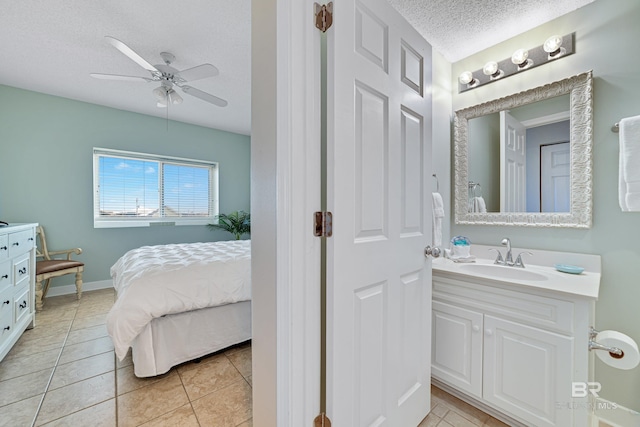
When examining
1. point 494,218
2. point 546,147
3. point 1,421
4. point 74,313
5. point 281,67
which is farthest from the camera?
point 74,313

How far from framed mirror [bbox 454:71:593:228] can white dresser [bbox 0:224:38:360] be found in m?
3.37

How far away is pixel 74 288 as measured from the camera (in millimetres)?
3508

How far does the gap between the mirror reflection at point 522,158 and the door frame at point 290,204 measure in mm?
1660

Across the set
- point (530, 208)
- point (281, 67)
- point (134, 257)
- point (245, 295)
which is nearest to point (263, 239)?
point (281, 67)

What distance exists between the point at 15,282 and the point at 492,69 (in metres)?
3.93

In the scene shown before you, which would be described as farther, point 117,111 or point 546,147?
point 117,111

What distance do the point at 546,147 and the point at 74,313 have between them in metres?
4.56

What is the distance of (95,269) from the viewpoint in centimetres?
367

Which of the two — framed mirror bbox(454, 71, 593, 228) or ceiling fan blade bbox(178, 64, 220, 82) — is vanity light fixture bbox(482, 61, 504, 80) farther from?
ceiling fan blade bbox(178, 64, 220, 82)

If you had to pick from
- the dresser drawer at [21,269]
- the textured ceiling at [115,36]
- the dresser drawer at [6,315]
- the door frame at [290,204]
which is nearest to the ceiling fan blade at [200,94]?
the textured ceiling at [115,36]

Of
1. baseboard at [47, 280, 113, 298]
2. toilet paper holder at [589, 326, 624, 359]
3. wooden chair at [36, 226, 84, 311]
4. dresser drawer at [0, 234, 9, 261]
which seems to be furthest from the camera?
baseboard at [47, 280, 113, 298]

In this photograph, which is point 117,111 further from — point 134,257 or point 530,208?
point 530,208

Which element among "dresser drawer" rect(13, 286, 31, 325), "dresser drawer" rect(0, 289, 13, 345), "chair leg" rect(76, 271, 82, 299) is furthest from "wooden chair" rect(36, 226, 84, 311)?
"dresser drawer" rect(0, 289, 13, 345)

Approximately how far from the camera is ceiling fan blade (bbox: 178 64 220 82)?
2.11 m
